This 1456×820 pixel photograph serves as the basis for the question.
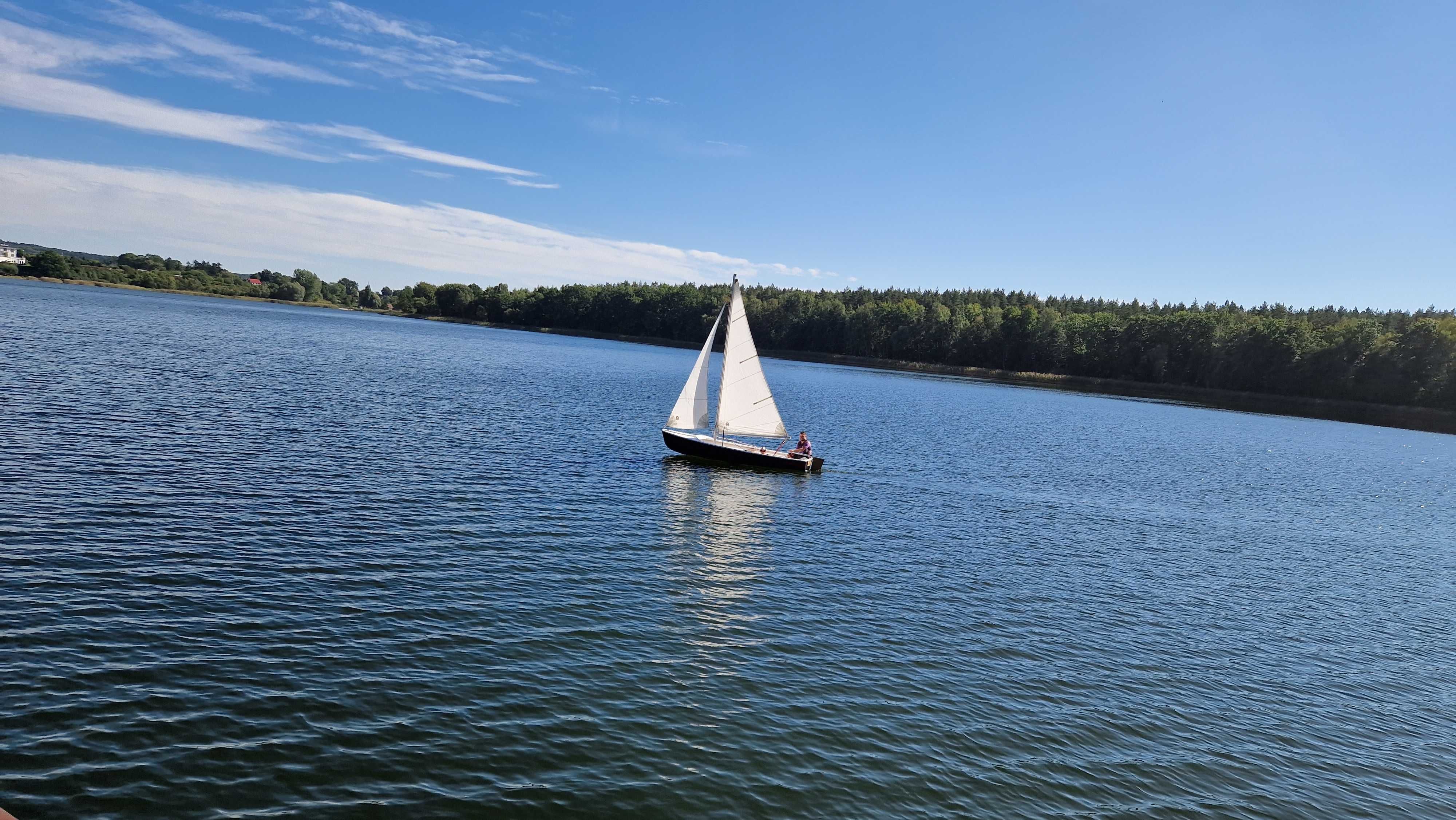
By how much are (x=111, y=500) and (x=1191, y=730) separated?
110ft

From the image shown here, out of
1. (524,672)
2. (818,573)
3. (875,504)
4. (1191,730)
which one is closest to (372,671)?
(524,672)

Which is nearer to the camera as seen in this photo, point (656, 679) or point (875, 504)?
point (656, 679)

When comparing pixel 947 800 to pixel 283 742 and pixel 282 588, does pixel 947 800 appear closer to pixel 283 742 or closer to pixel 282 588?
pixel 283 742

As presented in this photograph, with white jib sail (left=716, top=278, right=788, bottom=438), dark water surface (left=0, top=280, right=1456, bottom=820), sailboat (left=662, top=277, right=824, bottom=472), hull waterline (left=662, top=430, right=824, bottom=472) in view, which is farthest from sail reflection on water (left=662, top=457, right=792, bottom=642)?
white jib sail (left=716, top=278, right=788, bottom=438)

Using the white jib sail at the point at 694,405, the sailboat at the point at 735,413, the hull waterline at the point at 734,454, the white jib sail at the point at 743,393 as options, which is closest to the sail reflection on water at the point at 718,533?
the hull waterline at the point at 734,454

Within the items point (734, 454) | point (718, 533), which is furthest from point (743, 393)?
point (718, 533)

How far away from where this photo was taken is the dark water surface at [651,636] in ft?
50.0

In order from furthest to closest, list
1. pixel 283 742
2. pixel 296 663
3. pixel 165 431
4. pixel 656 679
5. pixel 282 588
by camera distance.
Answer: pixel 165 431, pixel 282 588, pixel 656 679, pixel 296 663, pixel 283 742

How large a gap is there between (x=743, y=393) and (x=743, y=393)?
0.02m

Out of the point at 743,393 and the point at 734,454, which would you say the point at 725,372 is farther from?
the point at 734,454

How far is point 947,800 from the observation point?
15.9 meters

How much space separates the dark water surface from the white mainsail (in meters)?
3.59

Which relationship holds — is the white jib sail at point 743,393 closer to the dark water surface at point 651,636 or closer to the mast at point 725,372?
the mast at point 725,372

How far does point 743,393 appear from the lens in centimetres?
5150
